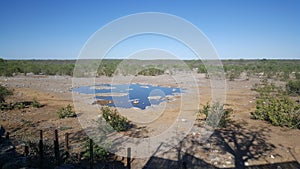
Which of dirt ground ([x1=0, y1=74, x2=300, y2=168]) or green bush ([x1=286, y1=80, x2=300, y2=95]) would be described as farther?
green bush ([x1=286, y1=80, x2=300, y2=95])

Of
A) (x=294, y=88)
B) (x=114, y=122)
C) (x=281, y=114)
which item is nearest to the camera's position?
(x=114, y=122)

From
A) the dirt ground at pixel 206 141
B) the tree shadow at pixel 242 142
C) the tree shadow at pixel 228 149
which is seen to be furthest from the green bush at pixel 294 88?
the tree shadow at pixel 228 149

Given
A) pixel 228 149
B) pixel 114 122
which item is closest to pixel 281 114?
pixel 228 149

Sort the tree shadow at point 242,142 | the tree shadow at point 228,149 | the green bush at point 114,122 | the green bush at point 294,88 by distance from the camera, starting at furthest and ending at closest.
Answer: the green bush at point 294,88 → the green bush at point 114,122 → the tree shadow at point 242,142 → the tree shadow at point 228,149

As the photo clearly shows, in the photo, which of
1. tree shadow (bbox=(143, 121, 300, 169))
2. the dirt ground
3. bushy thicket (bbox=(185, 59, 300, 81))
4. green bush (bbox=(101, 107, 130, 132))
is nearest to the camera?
tree shadow (bbox=(143, 121, 300, 169))

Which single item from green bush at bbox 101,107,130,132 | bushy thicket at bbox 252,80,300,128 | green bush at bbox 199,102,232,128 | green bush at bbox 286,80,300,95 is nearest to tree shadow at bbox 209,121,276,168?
green bush at bbox 199,102,232,128

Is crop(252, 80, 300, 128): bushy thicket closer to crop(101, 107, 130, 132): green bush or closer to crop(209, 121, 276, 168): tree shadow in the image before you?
crop(209, 121, 276, 168): tree shadow

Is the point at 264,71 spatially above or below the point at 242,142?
above

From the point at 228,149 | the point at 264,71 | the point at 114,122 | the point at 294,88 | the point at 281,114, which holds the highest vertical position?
the point at 264,71

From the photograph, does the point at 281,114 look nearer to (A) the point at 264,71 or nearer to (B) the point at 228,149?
(B) the point at 228,149

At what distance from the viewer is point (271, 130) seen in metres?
8.60

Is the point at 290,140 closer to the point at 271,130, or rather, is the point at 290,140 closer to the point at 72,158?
the point at 271,130

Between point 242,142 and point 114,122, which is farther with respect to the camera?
point 114,122

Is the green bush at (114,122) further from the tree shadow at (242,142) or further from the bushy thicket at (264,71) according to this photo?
the bushy thicket at (264,71)
